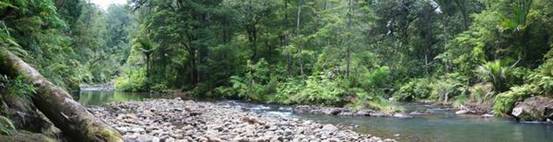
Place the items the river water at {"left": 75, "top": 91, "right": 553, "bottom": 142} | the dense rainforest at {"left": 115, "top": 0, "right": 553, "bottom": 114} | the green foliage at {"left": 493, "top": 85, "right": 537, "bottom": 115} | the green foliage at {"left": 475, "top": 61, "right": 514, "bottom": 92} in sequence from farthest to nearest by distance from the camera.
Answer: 1. the dense rainforest at {"left": 115, "top": 0, "right": 553, "bottom": 114}
2. the green foliage at {"left": 475, "top": 61, "right": 514, "bottom": 92}
3. the green foliage at {"left": 493, "top": 85, "right": 537, "bottom": 115}
4. the river water at {"left": 75, "top": 91, "right": 553, "bottom": 142}

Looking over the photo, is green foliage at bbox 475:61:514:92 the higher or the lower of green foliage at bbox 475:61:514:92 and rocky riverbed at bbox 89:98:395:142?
the higher

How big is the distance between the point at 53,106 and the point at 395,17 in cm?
2813

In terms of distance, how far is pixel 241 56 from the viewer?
2902 cm

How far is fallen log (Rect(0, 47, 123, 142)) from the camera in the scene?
6332 mm

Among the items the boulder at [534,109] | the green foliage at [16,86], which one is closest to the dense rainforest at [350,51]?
the boulder at [534,109]

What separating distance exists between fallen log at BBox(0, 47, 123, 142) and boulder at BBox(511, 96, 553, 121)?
41.6 ft

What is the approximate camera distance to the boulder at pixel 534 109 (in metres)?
15.0

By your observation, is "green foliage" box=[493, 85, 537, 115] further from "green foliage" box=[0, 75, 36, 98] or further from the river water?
"green foliage" box=[0, 75, 36, 98]

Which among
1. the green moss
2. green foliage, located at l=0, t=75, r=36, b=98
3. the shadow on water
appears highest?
green foliage, located at l=0, t=75, r=36, b=98

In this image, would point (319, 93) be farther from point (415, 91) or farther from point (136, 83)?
point (136, 83)

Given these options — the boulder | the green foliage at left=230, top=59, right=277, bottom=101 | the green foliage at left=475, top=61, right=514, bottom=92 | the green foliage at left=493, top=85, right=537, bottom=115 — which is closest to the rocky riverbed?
the boulder

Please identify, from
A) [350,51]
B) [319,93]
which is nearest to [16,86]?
[319,93]

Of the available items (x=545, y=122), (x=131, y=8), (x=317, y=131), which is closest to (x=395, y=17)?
(x=131, y=8)

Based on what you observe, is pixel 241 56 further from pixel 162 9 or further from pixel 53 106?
pixel 53 106
